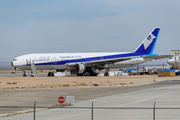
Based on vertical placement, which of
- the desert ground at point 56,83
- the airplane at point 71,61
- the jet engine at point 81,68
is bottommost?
the desert ground at point 56,83

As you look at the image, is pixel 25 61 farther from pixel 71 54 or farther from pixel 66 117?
pixel 66 117

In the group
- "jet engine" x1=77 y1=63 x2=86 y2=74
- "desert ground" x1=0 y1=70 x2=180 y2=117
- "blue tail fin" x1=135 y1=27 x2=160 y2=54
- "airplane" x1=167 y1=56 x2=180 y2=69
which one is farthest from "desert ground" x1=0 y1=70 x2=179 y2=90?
"airplane" x1=167 y1=56 x2=180 y2=69

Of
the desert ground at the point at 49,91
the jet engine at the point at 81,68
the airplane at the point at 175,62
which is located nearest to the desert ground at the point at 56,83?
the desert ground at the point at 49,91

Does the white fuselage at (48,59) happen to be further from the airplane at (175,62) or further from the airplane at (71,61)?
the airplane at (175,62)

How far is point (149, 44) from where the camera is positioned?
62938 mm

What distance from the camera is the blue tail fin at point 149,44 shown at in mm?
62562

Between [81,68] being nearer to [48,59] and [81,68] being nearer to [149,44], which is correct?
[48,59]

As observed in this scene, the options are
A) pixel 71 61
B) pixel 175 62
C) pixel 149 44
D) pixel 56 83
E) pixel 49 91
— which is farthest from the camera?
pixel 175 62

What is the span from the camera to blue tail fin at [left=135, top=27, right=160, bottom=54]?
62562 mm

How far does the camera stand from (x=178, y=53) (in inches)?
3031

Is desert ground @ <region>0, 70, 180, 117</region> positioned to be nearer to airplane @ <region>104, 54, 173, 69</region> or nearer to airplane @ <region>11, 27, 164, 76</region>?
airplane @ <region>11, 27, 164, 76</region>

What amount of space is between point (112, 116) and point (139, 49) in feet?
162

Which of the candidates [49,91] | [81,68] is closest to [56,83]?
[49,91]

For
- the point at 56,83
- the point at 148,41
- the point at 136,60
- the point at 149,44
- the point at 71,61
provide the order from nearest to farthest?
the point at 56,83 < the point at 71,61 < the point at 136,60 < the point at 149,44 < the point at 148,41
